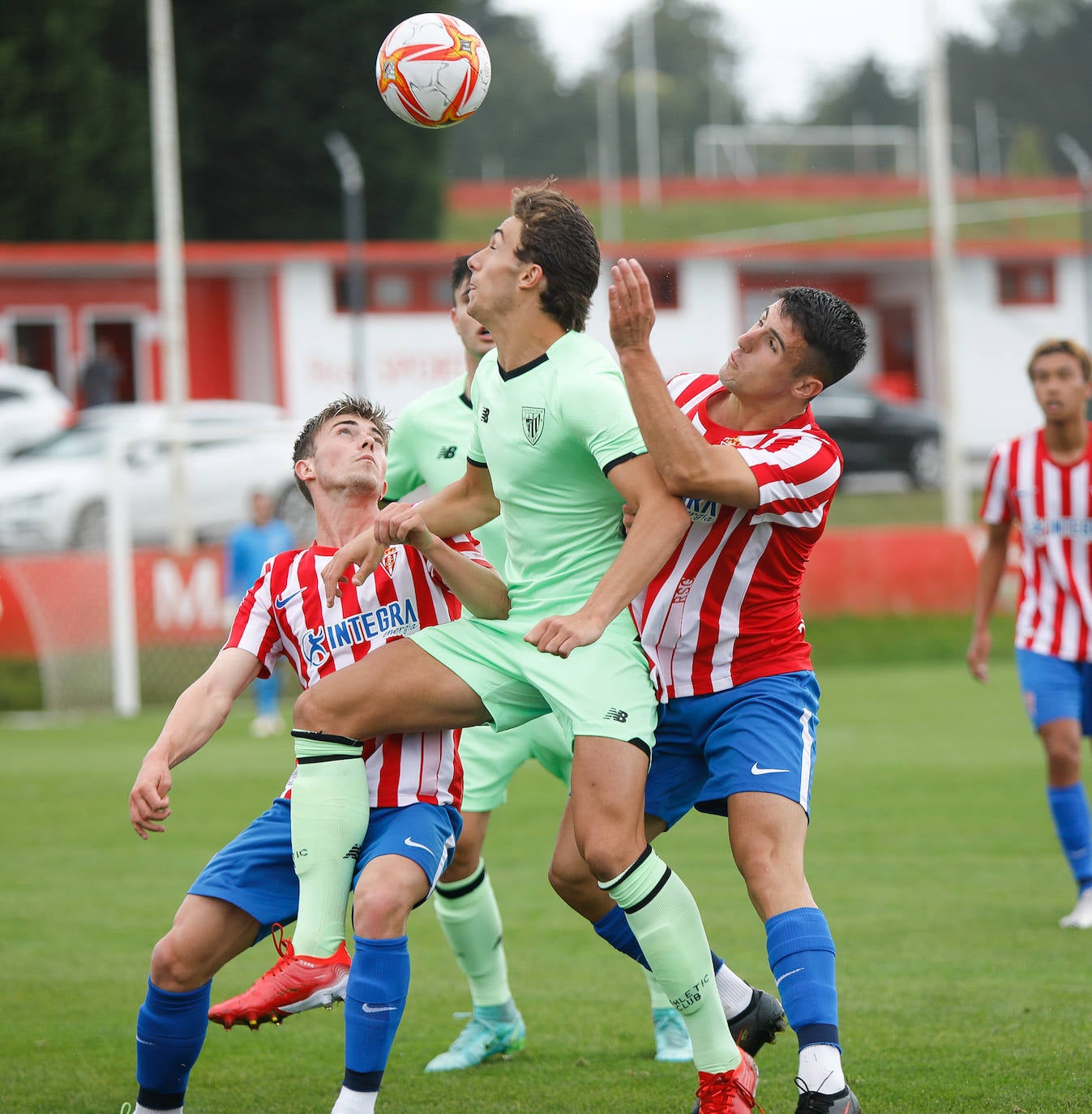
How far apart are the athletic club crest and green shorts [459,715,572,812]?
152cm

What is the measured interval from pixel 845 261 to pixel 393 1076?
97.6ft

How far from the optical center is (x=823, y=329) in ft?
14.5

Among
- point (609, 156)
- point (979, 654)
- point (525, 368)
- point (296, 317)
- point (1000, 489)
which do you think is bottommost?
point (979, 654)

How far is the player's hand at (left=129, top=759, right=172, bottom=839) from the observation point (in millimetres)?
4156

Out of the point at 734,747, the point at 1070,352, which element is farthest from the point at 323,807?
the point at 1070,352

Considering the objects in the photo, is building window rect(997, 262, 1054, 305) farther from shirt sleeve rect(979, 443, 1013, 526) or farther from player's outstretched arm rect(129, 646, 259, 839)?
player's outstretched arm rect(129, 646, 259, 839)

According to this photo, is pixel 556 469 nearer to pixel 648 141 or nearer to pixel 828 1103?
pixel 828 1103

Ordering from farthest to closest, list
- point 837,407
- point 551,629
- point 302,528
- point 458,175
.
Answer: point 458,175 → point 837,407 → point 302,528 → point 551,629

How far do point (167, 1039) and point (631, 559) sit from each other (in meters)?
1.74

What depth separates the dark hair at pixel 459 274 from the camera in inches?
225

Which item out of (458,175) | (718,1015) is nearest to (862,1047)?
(718,1015)

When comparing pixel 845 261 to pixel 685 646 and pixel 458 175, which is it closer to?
pixel 458 175

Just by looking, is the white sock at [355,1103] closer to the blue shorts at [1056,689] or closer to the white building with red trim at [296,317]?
the blue shorts at [1056,689]

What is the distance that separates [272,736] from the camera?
47.3 ft
